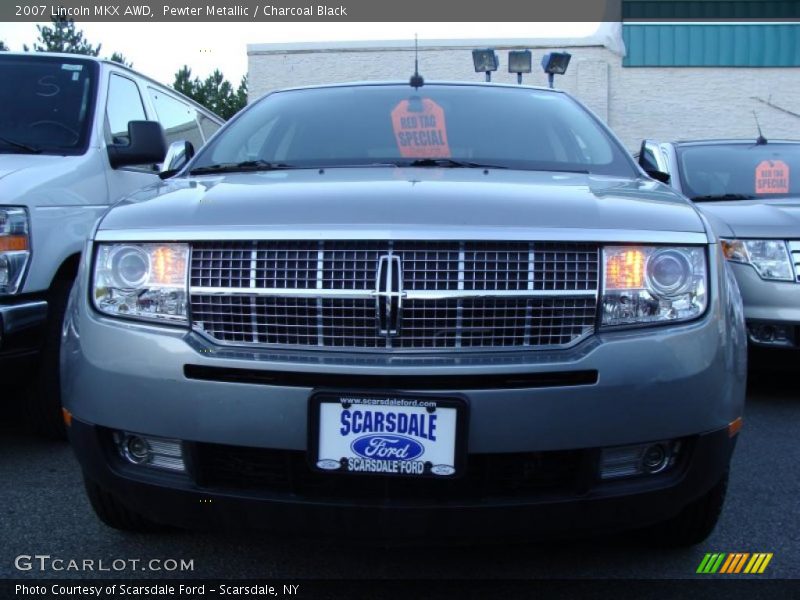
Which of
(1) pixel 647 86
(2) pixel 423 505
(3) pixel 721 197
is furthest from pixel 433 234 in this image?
(1) pixel 647 86

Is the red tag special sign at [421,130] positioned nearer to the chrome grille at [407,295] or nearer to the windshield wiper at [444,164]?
the windshield wiper at [444,164]

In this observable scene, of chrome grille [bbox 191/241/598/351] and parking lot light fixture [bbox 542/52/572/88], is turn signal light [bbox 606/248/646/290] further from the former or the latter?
parking lot light fixture [bbox 542/52/572/88]

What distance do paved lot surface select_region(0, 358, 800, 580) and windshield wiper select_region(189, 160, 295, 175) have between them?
1233 mm

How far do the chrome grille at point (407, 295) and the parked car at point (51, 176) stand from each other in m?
1.53

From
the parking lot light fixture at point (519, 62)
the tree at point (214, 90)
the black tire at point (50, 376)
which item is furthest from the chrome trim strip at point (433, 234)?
the tree at point (214, 90)

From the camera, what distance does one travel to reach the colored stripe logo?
2.54 m

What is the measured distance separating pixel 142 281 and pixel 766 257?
348cm

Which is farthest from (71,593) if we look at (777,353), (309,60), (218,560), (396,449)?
(309,60)

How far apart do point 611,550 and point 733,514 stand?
1.94 ft

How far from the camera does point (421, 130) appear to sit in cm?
331

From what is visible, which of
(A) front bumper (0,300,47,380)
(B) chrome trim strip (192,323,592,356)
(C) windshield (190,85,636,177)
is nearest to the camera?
(B) chrome trim strip (192,323,592,356)

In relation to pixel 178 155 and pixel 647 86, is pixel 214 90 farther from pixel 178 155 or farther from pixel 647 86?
pixel 178 155

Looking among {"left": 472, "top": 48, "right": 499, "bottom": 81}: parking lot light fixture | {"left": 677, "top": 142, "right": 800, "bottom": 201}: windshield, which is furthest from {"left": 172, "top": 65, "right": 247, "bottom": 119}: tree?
{"left": 677, "top": 142, "right": 800, "bottom": 201}: windshield

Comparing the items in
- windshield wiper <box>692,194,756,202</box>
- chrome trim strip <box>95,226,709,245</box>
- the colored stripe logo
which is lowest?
the colored stripe logo
